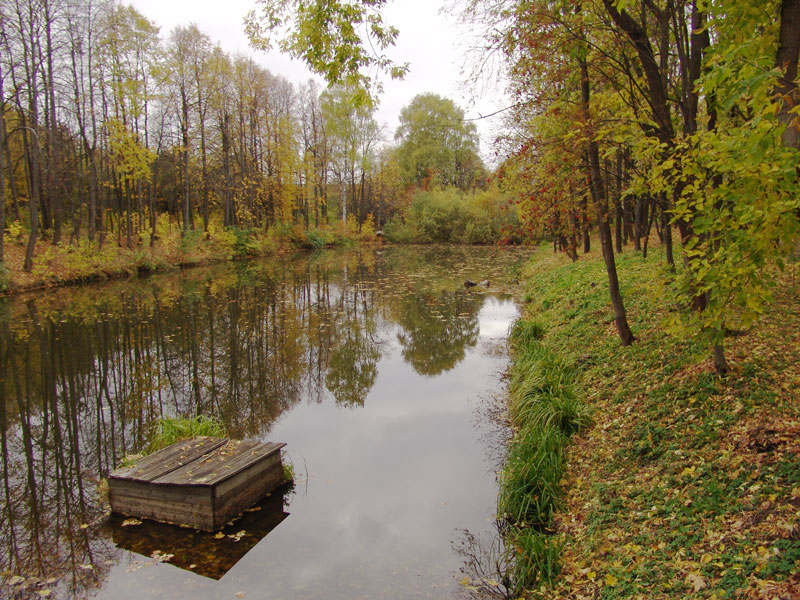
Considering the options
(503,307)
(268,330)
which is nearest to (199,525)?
(268,330)

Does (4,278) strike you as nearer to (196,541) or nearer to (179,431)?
(179,431)

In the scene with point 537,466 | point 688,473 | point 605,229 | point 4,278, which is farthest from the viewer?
point 4,278

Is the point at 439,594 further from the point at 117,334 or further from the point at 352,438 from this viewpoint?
the point at 117,334

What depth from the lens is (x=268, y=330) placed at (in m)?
13.7

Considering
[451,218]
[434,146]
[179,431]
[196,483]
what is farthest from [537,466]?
[434,146]

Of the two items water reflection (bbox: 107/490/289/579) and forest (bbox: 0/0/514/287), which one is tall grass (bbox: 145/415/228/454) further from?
forest (bbox: 0/0/514/287)

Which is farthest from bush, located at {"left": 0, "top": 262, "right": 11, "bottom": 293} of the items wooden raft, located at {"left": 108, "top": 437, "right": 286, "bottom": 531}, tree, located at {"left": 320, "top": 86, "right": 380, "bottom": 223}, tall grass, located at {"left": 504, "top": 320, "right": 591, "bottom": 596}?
tree, located at {"left": 320, "top": 86, "right": 380, "bottom": 223}

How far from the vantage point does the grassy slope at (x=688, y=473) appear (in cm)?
308

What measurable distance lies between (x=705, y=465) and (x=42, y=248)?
1024 inches

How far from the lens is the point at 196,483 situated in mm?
4895

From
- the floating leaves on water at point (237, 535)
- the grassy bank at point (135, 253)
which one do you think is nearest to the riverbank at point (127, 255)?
the grassy bank at point (135, 253)

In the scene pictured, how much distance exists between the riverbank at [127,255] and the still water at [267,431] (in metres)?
2.94

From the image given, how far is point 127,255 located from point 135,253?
1.24 ft

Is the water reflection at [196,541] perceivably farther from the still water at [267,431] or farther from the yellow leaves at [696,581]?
the yellow leaves at [696,581]
